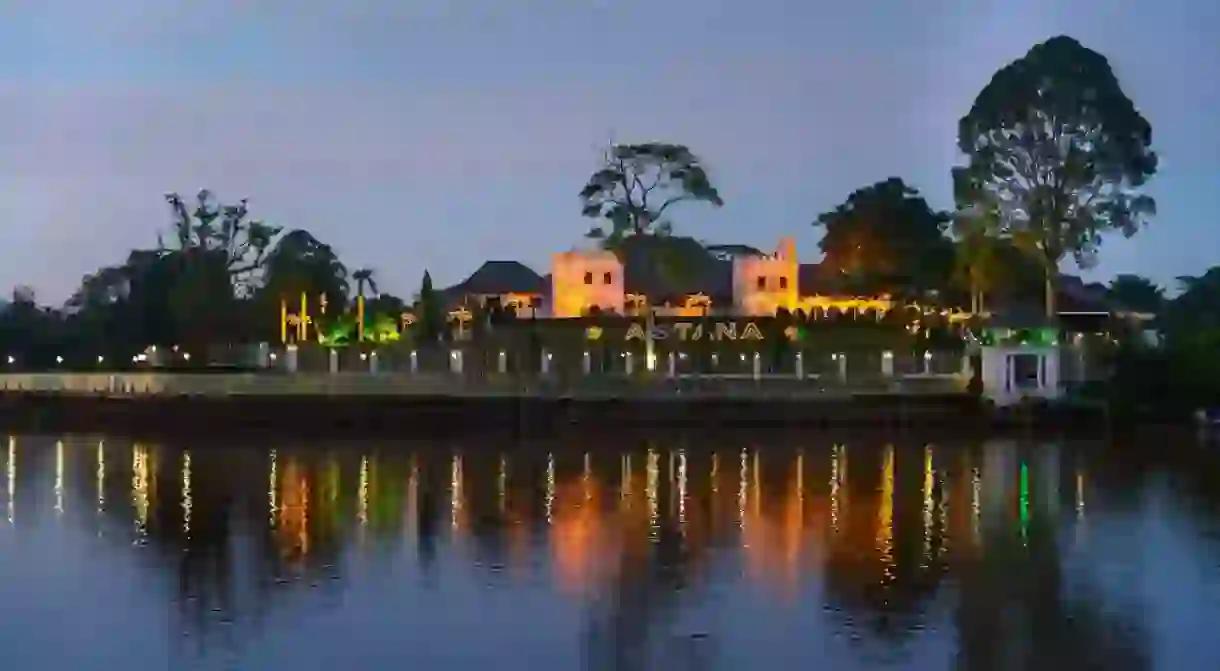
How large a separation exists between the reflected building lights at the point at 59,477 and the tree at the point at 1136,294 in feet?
130

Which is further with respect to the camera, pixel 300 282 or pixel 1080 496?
pixel 300 282

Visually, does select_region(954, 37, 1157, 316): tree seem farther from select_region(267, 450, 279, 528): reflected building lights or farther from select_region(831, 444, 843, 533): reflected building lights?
select_region(267, 450, 279, 528): reflected building lights

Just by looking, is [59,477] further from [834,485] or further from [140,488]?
[834,485]

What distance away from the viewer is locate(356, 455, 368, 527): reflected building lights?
53.5 feet

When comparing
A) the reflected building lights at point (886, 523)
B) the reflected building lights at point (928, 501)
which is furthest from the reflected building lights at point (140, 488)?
the reflected building lights at point (928, 501)

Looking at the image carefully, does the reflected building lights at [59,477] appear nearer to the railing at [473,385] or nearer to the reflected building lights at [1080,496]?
the railing at [473,385]

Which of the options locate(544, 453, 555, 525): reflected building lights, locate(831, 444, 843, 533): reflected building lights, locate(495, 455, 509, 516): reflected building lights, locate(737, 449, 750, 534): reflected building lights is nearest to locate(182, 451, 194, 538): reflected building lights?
locate(495, 455, 509, 516): reflected building lights

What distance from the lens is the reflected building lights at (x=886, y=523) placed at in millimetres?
12852

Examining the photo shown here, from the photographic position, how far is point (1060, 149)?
3625 centimetres

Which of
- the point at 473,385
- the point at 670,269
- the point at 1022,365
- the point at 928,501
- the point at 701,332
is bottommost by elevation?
the point at 928,501

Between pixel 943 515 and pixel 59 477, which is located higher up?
pixel 59 477

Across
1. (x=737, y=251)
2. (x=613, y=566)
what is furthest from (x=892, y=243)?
(x=613, y=566)

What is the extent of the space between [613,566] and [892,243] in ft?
112

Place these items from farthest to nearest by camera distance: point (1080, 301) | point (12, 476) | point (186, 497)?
point (1080, 301) < point (12, 476) < point (186, 497)
